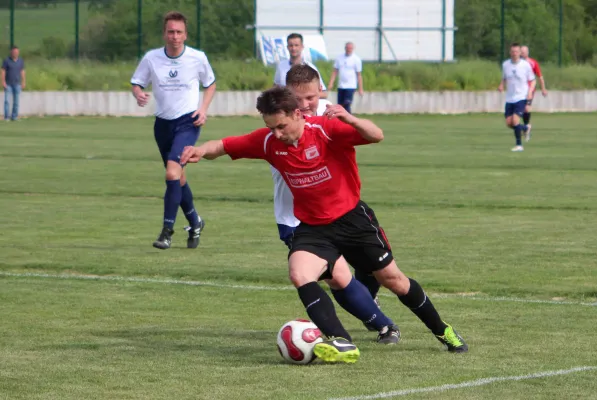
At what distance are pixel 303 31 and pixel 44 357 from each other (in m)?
41.7

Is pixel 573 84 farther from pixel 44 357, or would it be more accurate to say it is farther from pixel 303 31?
pixel 44 357

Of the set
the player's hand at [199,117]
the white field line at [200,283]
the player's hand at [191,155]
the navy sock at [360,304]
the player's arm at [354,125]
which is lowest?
the white field line at [200,283]

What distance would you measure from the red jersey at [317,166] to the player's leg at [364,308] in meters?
0.41

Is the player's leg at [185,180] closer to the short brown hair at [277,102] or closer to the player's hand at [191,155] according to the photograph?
the player's hand at [191,155]

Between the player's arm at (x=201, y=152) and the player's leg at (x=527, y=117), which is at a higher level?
the player's arm at (x=201, y=152)

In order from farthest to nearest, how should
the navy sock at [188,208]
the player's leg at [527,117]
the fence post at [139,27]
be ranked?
the fence post at [139,27] < the player's leg at [527,117] < the navy sock at [188,208]

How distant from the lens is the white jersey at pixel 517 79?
28.0m

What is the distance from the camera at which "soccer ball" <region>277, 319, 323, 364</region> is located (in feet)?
22.9

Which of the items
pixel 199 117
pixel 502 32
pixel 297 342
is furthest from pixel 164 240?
pixel 502 32

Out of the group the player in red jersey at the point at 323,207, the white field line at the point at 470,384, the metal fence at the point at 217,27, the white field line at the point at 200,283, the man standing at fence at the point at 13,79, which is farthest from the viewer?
the metal fence at the point at 217,27

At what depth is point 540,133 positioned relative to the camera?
32125mm

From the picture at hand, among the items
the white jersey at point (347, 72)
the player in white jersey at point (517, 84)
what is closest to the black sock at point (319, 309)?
the player in white jersey at point (517, 84)

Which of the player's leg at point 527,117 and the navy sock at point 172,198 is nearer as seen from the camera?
the navy sock at point 172,198

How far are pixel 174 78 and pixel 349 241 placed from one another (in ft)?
19.0
